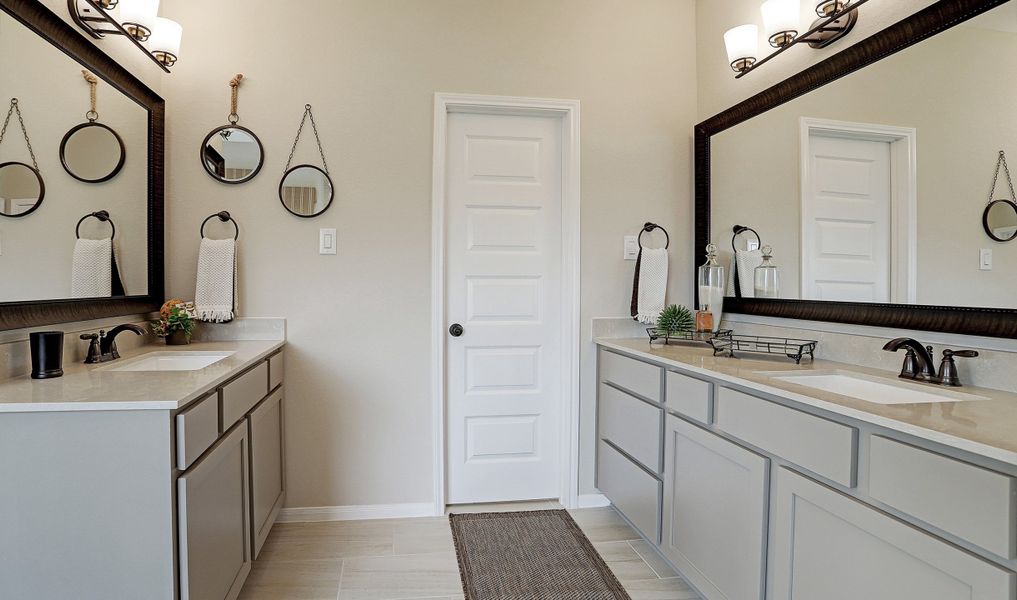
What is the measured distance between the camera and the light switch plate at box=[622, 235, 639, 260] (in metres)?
2.91

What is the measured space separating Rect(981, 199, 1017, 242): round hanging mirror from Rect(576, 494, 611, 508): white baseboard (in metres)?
1.99

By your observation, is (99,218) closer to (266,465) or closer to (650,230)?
(266,465)

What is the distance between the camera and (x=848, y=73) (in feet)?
6.57

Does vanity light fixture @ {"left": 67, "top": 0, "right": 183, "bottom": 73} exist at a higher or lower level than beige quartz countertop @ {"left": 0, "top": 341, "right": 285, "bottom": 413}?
higher

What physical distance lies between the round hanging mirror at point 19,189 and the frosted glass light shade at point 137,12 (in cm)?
73

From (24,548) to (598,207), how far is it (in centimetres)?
247

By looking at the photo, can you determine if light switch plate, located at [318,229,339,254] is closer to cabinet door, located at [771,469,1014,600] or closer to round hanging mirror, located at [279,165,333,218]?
round hanging mirror, located at [279,165,333,218]

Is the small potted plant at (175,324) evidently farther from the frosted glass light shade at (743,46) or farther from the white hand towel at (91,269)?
the frosted glass light shade at (743,46)

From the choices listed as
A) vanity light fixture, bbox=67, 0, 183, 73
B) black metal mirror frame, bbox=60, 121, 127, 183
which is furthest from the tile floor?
vanity light fixture, bbox=67, 0, 183, 73

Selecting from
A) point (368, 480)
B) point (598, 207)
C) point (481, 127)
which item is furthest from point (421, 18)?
point (368, 480)

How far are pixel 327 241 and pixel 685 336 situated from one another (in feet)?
5.67

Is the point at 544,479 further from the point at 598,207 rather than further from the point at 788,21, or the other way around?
the point at 788,21

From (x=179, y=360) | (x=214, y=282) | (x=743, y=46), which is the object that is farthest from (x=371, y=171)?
(x=743, y=46)

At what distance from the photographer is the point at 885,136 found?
185 cm
